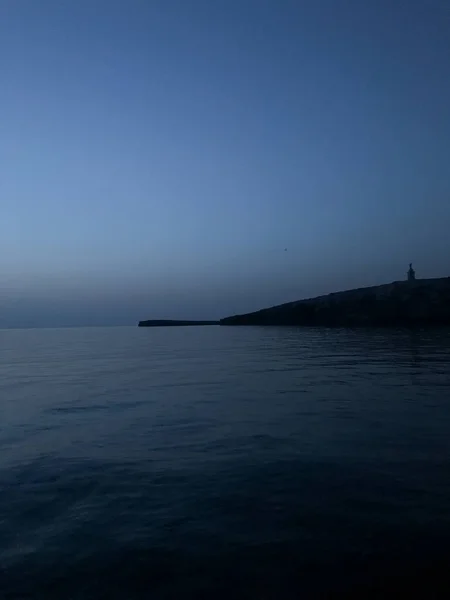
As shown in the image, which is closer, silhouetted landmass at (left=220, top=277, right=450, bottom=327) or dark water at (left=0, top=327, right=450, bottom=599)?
dark water at (left=0, top=327, right=450, bottom=599)

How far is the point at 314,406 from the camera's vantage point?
1809cm

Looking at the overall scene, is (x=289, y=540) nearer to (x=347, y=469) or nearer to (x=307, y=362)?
(x=347, y=469)

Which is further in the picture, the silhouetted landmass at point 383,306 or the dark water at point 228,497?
the silhouetted landmass at point 383,306

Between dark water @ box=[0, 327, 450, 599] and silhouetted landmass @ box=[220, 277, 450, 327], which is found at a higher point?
silhouetted landmass @ box=[220, 277, 450, 327]

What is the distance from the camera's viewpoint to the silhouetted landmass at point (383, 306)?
111062 millimetres

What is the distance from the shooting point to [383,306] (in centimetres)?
11919

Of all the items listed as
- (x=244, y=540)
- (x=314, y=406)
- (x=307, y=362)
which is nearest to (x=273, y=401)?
(x=314, y=406)

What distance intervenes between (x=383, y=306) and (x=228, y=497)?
11811 cm

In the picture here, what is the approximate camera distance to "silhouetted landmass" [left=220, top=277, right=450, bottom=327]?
11106cm

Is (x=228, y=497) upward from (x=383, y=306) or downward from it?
downward

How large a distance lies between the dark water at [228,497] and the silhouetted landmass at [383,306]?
329ft

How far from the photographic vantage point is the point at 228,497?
9.10 m

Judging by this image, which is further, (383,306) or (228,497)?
(383,306)

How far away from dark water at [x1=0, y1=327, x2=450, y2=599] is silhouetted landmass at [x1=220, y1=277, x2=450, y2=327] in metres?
100
